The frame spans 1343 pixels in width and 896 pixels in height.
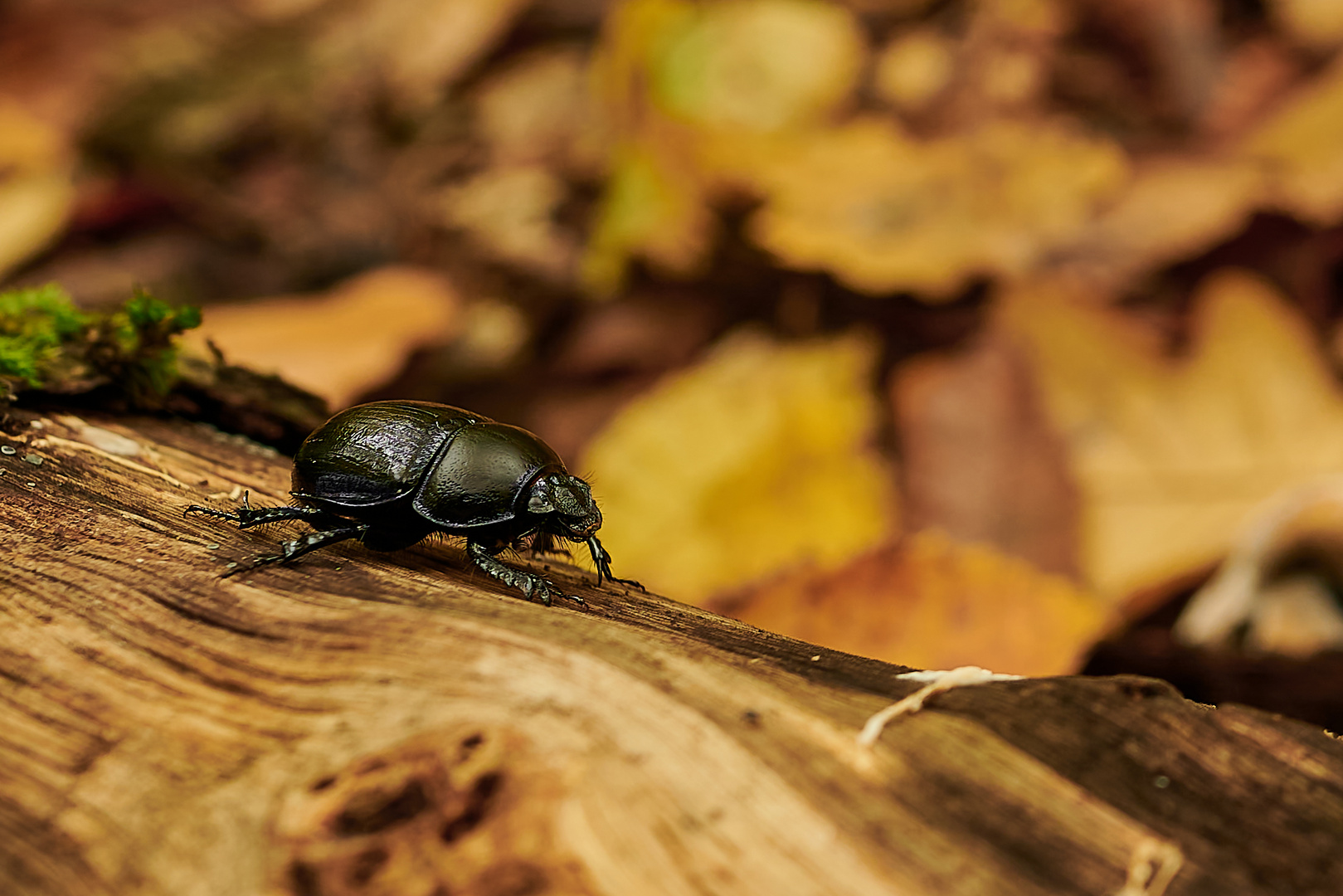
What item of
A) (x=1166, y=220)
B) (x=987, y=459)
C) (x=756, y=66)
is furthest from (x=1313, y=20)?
(x=987, y=459)

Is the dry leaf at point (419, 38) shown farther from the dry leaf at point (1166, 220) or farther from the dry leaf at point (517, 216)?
the dry leaf at point (1166, 220)

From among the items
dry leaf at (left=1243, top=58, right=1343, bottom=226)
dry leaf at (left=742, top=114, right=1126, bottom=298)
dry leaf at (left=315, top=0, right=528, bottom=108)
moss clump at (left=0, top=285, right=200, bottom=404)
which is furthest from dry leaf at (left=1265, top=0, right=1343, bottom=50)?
moss clump at (left=0, top=285, right=200, bottom=404)


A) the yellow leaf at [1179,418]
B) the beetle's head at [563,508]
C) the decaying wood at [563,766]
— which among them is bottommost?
the decaying wood at [563,766]

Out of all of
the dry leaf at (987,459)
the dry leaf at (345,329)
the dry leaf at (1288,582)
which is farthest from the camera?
the dry leaf at (345,329)

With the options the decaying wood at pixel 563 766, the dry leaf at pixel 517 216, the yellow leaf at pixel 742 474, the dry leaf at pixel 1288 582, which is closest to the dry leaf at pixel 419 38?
the dry leaf at pixel 517 216

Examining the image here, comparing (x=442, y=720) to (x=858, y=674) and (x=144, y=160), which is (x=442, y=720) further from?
(x=144, y=160)

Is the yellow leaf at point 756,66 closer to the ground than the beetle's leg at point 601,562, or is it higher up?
higher up
